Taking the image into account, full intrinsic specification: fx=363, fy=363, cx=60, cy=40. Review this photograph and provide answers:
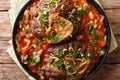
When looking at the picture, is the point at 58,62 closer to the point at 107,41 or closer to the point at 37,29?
the point at 37,29

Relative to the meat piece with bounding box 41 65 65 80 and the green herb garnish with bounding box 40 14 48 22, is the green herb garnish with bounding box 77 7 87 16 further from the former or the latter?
the meat piece with bounding box 41 65 65 80

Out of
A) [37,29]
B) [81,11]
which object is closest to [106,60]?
[81,11]

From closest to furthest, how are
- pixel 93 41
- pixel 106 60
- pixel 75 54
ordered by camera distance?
pixel 75 54 < pixel 93 41 < pixel 106 60

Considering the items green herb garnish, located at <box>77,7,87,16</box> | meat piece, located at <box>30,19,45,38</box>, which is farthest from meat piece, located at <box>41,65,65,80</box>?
green herb garnish, located at <box>77,7,87,16</box>

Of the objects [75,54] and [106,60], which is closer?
[75,54]

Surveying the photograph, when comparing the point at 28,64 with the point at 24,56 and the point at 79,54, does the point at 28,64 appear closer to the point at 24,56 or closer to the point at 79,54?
the point at 24,56

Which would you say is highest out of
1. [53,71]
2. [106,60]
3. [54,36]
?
[54,36]
